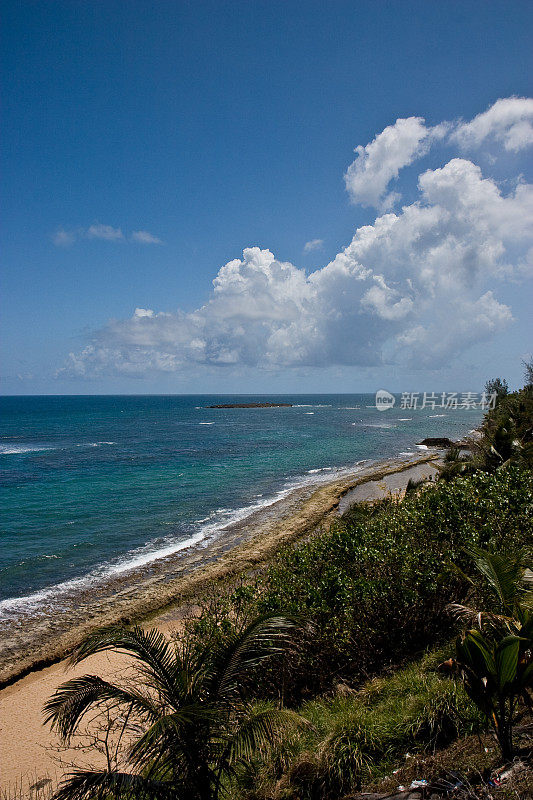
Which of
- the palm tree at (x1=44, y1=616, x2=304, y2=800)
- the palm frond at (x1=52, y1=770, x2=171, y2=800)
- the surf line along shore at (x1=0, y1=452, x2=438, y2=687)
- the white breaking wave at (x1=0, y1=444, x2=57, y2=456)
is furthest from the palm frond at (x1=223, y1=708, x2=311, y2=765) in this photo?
→ the white breaking wave at (x1=0, y1=444, x2=57, y2=456)

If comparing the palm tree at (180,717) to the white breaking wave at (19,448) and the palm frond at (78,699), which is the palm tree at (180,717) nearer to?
the palm frond at (78,699)

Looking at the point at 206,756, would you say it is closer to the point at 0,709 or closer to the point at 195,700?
the point at 195,700

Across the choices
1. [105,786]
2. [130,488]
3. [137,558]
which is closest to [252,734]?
[105,786]

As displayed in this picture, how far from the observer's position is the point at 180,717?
170 inches

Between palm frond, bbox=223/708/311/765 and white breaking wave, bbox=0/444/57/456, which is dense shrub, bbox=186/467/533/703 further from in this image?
white breaking wave, bbox=0/444/57/456

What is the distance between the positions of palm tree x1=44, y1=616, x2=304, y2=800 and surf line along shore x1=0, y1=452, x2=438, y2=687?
8.92 metres

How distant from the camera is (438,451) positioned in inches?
1940

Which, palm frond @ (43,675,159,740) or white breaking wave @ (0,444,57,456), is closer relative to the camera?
palm frond @ (43,675,159,740)

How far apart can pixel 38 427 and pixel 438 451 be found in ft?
234

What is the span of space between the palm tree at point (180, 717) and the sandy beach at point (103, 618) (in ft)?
2.55

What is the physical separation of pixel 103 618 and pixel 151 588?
2.35m

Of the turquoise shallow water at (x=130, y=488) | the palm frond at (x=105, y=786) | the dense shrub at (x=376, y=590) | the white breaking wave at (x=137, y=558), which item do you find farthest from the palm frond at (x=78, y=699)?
the turquoise shallow water at (x=130, y=488)

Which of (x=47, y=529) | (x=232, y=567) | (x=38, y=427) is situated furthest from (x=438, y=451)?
(x=38, y=427)

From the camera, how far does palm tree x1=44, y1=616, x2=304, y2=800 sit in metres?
4.55
